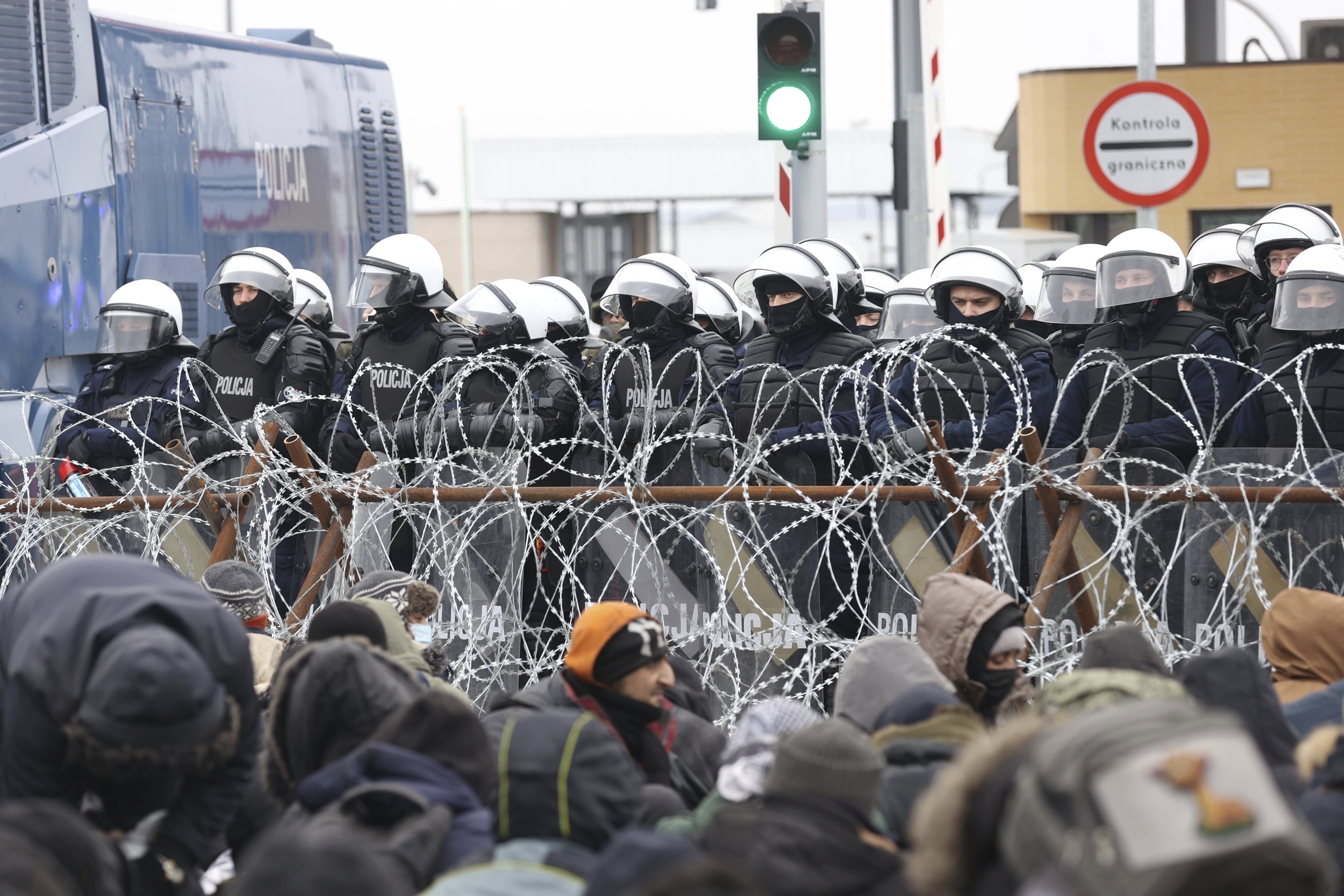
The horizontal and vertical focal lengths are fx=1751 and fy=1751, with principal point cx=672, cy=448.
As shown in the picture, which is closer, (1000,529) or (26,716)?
(26,716)

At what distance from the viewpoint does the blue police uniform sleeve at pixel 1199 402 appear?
19.4ft

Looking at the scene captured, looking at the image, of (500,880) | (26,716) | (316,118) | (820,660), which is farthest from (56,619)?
(316,118)

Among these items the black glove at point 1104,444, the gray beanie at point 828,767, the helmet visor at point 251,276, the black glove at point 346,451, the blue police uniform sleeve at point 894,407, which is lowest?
the gray beanie at point 828,767

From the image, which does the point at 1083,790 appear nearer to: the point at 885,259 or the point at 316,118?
the point at 316,118

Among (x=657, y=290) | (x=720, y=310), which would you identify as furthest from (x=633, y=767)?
(x=720, y=310)

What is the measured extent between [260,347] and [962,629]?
494 cm

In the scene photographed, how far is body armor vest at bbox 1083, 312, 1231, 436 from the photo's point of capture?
6.33 m

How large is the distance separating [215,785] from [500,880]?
2.89ft

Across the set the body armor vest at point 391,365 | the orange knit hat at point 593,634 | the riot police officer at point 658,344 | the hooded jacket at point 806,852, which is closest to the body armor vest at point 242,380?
the body armor vest at point 391,365

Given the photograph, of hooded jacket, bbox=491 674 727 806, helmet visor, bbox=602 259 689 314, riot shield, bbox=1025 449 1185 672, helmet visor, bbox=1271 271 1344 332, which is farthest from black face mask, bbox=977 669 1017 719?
helmet visor, bbox=602 259 689 314

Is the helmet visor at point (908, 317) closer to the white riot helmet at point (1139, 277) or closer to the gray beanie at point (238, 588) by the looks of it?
the white riot helmet at point (1139, 277)

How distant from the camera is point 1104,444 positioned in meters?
5.77

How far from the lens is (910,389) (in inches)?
264

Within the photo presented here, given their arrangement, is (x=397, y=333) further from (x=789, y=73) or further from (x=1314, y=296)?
(x=1314, y=296)
